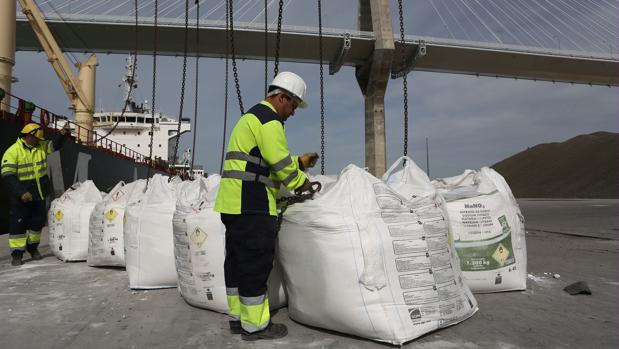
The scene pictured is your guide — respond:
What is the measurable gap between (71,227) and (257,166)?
115 inches

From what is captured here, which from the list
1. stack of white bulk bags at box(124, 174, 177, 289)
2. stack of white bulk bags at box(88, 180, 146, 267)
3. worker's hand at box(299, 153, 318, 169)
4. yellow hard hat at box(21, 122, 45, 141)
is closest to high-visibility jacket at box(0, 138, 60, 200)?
yellow hard hat at box(21, 122, 45, 141)

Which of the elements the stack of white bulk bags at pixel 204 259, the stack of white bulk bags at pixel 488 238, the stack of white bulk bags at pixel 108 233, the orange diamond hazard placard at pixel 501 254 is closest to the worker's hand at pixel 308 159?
the stack of white bulk bags at pixel 204 259

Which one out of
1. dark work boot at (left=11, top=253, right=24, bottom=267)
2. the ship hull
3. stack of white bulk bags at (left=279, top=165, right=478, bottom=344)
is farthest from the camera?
the ship hull

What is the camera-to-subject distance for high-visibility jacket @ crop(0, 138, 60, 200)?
147 inches

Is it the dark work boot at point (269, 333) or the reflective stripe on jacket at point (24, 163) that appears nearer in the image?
the dark work boot at point (269, 333)

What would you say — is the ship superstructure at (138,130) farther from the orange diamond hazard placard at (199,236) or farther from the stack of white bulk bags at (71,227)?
the orange diamond hazard placard at (199,236)

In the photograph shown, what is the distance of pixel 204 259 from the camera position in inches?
86.7

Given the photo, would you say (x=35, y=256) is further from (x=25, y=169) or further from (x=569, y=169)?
(x=569, y=169)

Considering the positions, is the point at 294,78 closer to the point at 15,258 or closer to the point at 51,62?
the point at 15,258

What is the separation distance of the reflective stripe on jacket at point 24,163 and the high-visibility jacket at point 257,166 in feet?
10.1

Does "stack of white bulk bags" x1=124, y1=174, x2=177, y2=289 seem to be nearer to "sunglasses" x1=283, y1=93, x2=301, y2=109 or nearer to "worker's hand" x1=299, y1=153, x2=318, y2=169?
"worker's hand" x1=299, y1=153, x2=318, y2=169

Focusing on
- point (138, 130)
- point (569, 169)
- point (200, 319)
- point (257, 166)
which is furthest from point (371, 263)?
point (569, 169)

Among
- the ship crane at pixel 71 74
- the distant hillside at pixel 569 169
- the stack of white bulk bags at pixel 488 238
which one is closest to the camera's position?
the stack of white bulk bags at pixel 488 238

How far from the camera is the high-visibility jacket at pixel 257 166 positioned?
6.00 feet
